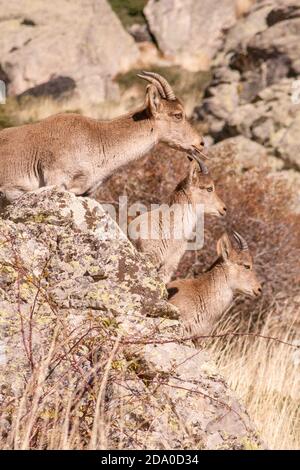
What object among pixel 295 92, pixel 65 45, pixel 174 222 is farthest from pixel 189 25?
pixel 174 222

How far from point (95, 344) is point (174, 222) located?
4.78m

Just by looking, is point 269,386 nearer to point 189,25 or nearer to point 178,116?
point 178,116

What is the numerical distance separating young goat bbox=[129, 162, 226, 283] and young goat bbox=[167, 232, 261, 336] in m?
0.33

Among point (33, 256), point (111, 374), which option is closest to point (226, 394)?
point (111, 374)

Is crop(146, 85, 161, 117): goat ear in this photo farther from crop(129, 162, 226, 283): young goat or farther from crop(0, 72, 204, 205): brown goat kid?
crop(129, 162, 226, 283): young goat

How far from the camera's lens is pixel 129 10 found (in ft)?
125

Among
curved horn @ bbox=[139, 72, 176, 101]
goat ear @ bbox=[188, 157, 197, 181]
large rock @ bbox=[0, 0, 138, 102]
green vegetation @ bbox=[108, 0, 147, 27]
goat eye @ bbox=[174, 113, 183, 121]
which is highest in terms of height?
green vegetation @ bbox=[108, 0, 147, 27]

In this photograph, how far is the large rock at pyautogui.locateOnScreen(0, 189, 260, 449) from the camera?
5.26 meters

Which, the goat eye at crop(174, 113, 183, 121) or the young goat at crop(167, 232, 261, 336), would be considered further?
the young goat at crop(167, 232, 261, 336)

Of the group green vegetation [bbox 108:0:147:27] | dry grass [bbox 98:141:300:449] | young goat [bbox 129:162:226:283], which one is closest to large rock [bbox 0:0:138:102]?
green vegetation [bbox 108:0:147:27]

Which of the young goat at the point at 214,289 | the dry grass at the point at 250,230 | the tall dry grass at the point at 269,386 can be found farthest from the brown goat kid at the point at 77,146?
the dry grass at the point at 250,230

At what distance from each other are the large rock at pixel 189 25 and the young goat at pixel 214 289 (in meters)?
25.4

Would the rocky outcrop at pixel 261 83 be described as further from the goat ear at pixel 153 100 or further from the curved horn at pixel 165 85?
the goat ear at pixel 153 100

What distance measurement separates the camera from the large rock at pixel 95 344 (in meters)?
5.26
